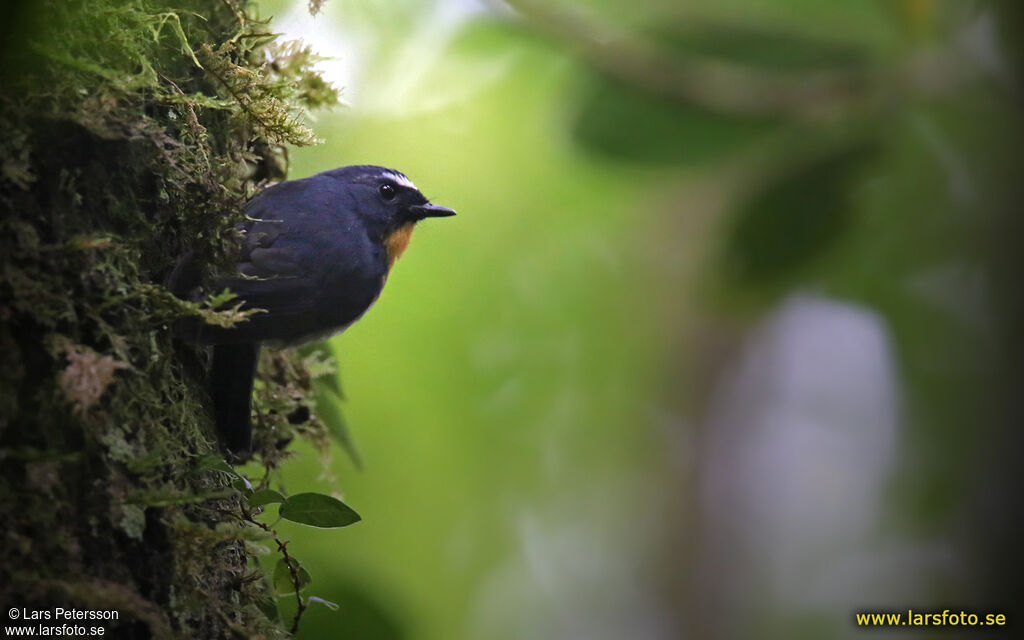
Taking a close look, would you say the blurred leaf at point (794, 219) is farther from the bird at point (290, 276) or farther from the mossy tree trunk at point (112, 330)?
the mossy tree trunk at point (112, 330)

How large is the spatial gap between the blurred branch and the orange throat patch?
2.72ft

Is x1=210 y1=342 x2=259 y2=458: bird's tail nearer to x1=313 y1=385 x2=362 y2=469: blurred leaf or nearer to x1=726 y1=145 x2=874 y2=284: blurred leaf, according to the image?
x1=313 y1=385 x2=362 y2=469: blurred leaf

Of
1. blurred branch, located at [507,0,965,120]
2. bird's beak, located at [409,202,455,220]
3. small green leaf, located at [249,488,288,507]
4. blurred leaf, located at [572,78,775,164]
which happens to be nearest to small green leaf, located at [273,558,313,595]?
small green leaf, located at [249,488,288,507]

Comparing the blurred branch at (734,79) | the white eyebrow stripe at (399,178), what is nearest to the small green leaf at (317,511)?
the blurred branch at (734,79)

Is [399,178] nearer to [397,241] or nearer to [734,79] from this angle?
[397,241]

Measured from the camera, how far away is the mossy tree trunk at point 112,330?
138cm

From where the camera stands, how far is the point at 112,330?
163cm

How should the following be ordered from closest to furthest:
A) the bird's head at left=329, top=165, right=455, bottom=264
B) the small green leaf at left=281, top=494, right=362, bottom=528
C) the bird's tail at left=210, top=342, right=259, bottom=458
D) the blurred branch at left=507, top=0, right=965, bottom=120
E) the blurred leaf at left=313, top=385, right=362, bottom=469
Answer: the small green leaf at left=281, top=494, right=362, bottom=528 → the bird's tail at left=210, top=342, right=259, bottom=458 → the blurred leaf at left=313, top=385, right=362, bottom=469 → the blurred branch at left=507, top=0, right=965, bottom=120 → the bird's head at left=329, top=165, right=455, bottom=264

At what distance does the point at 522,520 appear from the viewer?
6176 mm

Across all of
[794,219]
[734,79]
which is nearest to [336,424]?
[794,219]

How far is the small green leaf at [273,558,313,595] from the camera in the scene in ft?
6.15

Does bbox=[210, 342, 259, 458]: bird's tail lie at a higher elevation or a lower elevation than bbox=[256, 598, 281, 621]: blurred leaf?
higher

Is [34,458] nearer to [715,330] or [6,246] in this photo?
[6,246]

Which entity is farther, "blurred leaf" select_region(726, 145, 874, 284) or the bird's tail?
"blurred leaf" select_region(726, 145, 874, 284)
